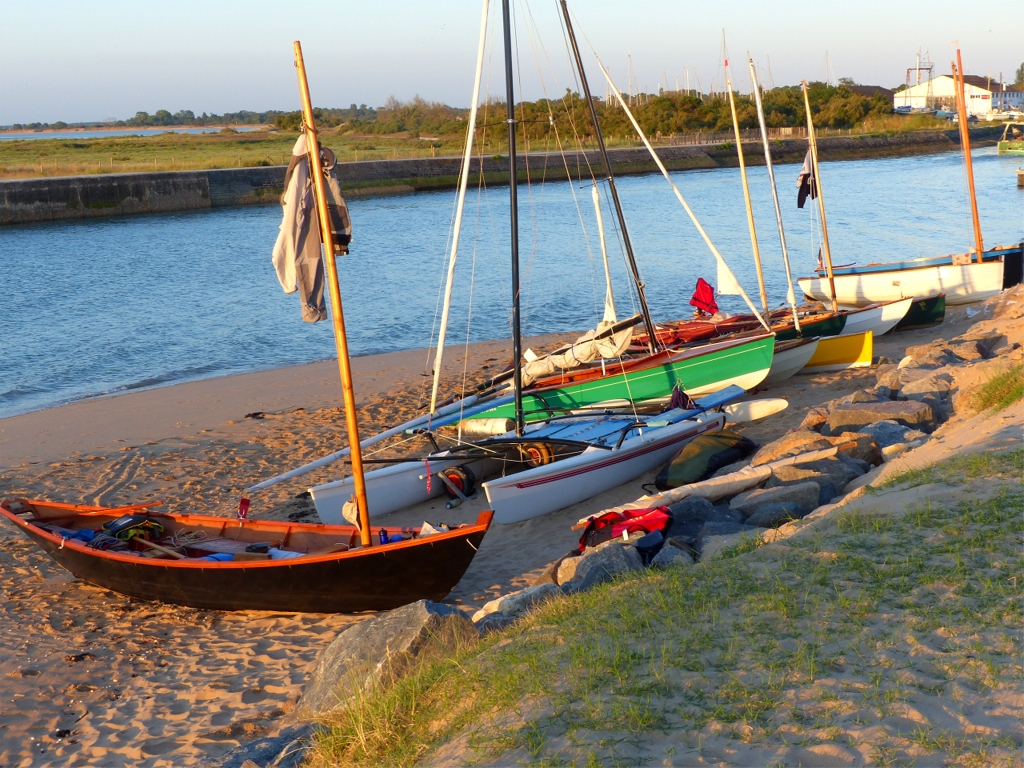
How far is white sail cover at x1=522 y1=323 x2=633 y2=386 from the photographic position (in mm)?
13898

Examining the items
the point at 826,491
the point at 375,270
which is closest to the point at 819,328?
the point at 826,491

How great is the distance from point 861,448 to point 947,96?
147727 millimetres

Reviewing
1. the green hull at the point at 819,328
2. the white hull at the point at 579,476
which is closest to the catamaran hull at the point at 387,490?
the white hull at the point at 579,476

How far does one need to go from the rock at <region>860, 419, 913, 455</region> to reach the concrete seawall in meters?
30.8

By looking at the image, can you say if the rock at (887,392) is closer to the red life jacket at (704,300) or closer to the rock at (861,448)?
the rock at (861,448)

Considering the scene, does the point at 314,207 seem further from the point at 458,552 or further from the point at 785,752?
the point at 785,752

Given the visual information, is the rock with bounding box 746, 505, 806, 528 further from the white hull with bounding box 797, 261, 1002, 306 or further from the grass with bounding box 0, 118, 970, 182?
the grass with bounding box 0, 118, 970, 182

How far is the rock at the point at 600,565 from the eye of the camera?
6879 mm

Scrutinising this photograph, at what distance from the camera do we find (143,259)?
4100 centimetres

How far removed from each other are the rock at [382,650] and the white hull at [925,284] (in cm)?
1758

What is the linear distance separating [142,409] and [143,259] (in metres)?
26.1

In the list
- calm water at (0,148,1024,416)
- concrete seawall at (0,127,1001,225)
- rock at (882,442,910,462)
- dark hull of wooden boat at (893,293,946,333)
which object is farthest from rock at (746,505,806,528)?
concrete seawall at (0,127,1001,225)

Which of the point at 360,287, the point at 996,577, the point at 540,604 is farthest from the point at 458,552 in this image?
the point at 360,287

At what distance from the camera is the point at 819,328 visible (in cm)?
1705
